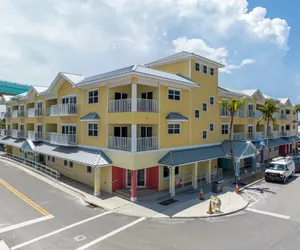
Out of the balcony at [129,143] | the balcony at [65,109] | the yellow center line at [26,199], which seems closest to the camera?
the yellow center line at [26,199]

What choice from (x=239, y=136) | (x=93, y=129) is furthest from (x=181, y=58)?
(x=239, y=136)

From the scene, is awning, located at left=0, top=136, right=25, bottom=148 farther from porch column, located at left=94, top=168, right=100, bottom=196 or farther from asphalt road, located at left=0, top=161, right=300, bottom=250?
porch column, located at left=94, top=168, right=100, bottom=196

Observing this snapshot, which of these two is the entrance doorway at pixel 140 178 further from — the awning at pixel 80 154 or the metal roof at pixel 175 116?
the metal roof at pixel 175 116

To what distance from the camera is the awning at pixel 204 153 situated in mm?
17906

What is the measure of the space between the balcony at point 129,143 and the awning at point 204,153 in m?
1.48

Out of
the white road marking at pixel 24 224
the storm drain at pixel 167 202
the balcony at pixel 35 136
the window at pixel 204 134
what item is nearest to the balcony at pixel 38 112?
the balcony at pixel 35 136

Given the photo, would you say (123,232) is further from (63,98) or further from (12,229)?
(63,98)

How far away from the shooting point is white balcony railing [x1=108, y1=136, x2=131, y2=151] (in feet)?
55.2

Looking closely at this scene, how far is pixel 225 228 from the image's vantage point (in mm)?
12352

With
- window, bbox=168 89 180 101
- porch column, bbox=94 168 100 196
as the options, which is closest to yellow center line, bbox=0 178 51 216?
porch column, bbox=94 168 100 196

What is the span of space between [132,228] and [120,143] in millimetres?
6794

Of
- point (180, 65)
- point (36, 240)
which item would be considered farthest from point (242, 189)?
point (36, 240)

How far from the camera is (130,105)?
16812 mm

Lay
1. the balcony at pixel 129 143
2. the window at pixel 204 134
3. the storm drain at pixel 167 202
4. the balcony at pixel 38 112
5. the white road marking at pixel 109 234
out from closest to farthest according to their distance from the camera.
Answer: the white road marking at pixel 109 234 → the storm drain at pixel 167 202 → the balcony at pixel 129 143 → the window at pixel 204 134 → the balcony at pixel 38 112
